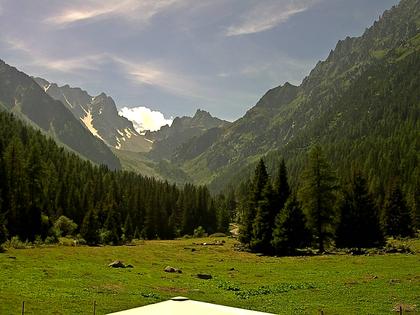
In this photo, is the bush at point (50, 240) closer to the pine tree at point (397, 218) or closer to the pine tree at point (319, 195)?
the pine tree at point (319, 195)

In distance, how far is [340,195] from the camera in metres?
73.8

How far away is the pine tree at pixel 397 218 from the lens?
91438 millimetres

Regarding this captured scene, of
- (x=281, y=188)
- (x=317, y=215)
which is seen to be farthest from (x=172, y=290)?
(x=281, y=188)

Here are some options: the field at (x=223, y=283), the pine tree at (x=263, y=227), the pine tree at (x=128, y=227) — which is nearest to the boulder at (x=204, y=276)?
the field at (x=223, y=283)

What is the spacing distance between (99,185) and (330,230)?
101202 mm

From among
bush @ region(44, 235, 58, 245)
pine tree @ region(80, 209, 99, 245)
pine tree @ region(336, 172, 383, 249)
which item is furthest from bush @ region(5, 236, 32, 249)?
pine tree @ region(336, 172, 383, 249)

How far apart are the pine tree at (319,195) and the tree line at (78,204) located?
4523 centimetres

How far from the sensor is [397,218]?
9188 centimetres

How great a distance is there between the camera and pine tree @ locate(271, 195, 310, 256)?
69.0 meters

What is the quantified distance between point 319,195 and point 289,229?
26.5ft

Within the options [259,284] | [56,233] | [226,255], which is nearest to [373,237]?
[226,255]

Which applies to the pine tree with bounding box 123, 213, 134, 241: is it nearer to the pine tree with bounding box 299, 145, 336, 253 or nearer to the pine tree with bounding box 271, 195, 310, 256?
the pine tree with bounding box 271, 195, 310, 256

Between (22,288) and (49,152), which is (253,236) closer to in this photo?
(22,288)

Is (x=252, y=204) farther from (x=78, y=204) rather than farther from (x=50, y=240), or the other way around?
(x=78, y=204)
